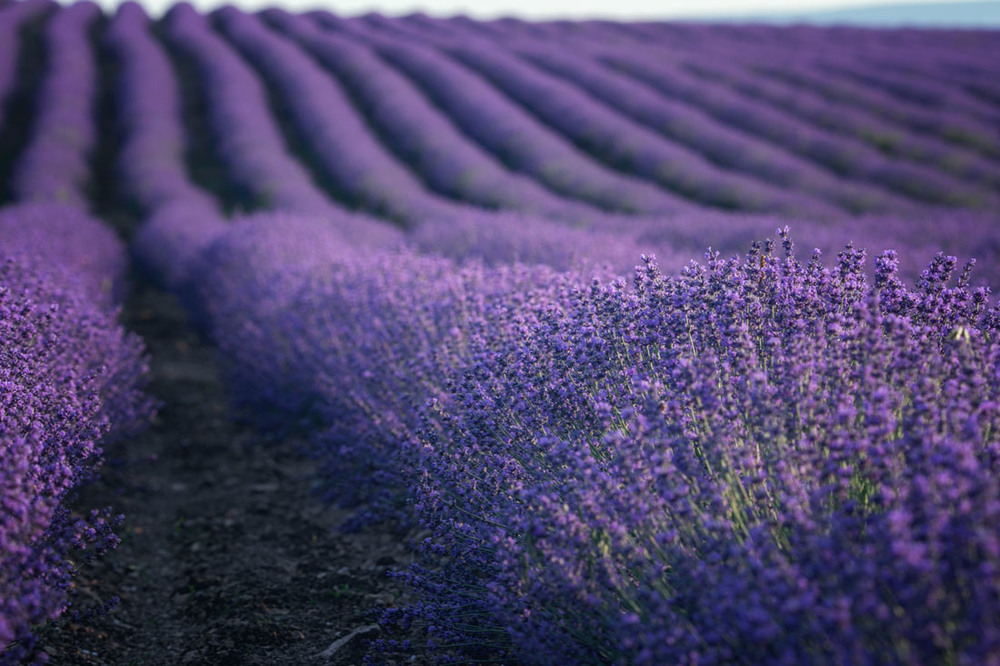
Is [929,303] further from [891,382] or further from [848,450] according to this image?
[848,450]

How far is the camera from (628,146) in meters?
12.5

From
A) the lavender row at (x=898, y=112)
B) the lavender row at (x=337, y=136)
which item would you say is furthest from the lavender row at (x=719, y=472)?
the lavender row at (x=898, y=112)

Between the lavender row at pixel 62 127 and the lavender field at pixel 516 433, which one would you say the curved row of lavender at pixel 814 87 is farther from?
the lavender row at pixel 62 127

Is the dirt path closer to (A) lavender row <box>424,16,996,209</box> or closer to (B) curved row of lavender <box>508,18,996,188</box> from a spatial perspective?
(A) lavender row <box>424,16,996,209</box>

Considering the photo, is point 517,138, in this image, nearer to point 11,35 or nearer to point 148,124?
point 148,124

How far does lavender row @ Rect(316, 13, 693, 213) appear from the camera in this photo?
33.7ft

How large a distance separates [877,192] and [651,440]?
9.51 m

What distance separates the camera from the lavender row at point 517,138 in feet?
33.7

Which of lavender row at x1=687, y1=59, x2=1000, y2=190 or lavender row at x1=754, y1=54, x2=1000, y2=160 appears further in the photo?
lavender row at x1=754, y1=54, x2=1000, y2=160

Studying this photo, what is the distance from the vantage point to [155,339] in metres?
6.81

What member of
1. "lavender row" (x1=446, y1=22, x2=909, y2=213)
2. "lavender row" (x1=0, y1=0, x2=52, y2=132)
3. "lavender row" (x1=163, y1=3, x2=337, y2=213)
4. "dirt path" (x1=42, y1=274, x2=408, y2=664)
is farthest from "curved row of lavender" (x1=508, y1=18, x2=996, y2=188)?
"lavender row" (x1=0, y1=0, x2=52, y2=132)

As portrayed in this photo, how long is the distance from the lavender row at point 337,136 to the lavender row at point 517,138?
1845mm

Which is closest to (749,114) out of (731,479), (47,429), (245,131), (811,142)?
(811,142)

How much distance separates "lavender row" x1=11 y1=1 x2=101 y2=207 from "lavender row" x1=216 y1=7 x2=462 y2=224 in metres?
3.98
